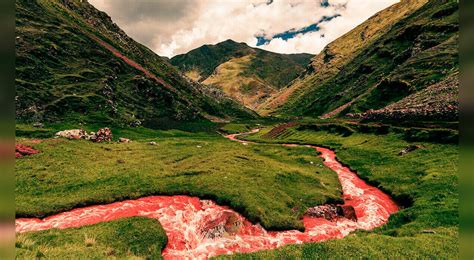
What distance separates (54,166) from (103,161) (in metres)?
6.12

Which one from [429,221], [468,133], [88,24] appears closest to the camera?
[468,133]

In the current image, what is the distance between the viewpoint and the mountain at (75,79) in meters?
99.1

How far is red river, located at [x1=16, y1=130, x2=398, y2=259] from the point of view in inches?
829

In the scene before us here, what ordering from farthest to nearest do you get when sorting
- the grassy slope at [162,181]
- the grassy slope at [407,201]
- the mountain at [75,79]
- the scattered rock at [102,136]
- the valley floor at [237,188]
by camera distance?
the mountain at [75,79], the scattered rock at [102,136], the grassy slope at [162,181], the valley floor at [237,188], the grassy slope at [407,201]

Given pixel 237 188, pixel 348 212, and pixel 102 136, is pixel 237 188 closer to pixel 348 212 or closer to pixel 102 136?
pixel 348 212

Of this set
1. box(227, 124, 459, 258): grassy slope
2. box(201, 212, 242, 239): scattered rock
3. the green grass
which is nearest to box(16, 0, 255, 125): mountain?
the green grass

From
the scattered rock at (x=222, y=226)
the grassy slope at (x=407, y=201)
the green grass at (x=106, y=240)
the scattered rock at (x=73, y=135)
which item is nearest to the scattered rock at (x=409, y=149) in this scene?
the grassy slope at (x=407, y=201)

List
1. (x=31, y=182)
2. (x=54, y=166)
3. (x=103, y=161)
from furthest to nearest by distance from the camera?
1. (x=103, y=161)
2. (x=54, y=166)
3. (x=31, y=182)

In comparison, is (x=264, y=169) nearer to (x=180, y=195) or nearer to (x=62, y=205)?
(x=180, y=195)

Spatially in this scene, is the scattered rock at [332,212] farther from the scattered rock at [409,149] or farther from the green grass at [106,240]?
the scattered rock at [409,149]

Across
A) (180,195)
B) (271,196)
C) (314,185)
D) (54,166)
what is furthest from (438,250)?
(54,166)

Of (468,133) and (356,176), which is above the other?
(468,133)

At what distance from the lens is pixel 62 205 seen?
24.2 metres

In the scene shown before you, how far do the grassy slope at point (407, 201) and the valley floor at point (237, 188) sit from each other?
10 centimetres
